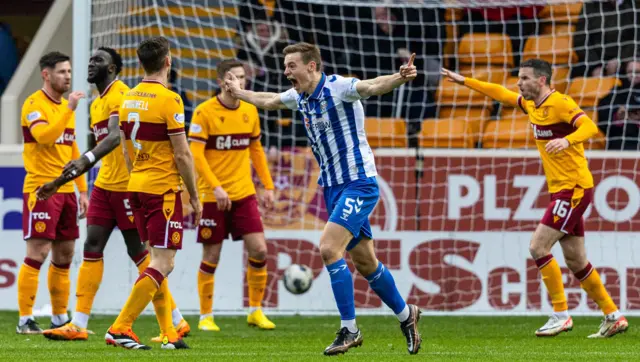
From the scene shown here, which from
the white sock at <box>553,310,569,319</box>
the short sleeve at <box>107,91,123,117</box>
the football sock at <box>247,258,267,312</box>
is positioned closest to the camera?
the short sleeve at <box>107,91,123,117</box>

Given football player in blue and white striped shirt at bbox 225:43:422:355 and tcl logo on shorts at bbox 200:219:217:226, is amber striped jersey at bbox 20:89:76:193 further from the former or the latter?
football player in blue and white striped shirt at bbox 225:43:422:355

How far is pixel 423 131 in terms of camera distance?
12.4 metres

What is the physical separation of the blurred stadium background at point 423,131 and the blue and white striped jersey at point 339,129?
3.64m

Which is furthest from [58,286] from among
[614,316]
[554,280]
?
[614,316]

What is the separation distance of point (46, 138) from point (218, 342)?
6.69 ft

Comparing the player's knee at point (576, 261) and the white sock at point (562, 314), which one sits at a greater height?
the player's knee at point (576, 261)

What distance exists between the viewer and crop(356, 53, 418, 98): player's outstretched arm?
6.86 m

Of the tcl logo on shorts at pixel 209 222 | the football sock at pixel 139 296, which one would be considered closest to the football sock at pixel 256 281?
the tcl logo on shorts at pixel 209 222

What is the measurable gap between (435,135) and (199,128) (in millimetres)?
3448

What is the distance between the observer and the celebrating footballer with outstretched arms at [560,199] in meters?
9.06

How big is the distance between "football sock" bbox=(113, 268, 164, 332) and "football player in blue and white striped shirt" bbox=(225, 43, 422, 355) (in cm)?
107

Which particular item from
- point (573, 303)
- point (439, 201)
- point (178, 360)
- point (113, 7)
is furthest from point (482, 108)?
point (178, 360)

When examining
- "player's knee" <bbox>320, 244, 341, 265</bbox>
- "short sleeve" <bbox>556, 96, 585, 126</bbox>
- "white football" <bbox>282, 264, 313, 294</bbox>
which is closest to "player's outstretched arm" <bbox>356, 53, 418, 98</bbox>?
"player's knee" <bbox>320, 244, 341, 265</bbox>

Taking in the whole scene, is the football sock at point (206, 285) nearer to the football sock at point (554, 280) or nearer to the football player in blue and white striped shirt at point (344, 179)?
the football player in blue and white striped shirt at point (344, 179)
